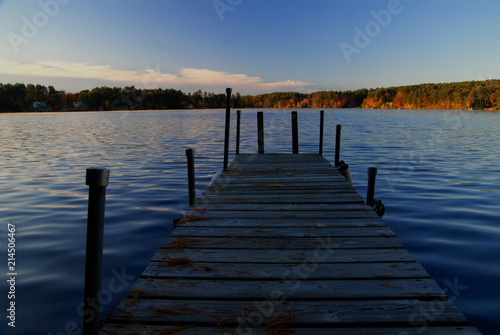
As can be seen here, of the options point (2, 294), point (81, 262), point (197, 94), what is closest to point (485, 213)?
point (81, 262)

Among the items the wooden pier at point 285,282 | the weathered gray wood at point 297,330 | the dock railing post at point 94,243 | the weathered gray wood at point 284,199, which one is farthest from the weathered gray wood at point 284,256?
the weathered gray wood at point 284,199

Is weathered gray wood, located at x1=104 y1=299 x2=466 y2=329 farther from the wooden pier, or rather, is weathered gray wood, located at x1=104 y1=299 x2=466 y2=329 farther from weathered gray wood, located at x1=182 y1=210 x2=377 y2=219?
weathered gray wood, located at x1=182 y1=210 x2=377 y2=219

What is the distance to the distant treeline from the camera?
10700cm

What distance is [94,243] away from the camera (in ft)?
5.90

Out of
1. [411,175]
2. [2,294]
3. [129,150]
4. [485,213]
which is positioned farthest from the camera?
[129,150]

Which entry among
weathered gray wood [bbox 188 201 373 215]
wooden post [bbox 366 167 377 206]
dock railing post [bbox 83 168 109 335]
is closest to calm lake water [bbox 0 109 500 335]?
wooden post [bbox 366 167 377 206]

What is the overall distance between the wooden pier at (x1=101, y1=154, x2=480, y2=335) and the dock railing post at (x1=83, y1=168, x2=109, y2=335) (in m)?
0.23

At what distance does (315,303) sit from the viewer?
2.29 m

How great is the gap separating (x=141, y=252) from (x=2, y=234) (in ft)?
9.86

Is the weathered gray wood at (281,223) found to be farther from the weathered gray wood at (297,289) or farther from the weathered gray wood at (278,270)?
the weathered gray wood at (297,289)

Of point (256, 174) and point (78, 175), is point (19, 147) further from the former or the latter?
point (256, 174)

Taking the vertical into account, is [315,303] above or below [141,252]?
above

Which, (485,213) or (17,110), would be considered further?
(17,110)

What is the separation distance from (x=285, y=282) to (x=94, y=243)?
1510 mm
